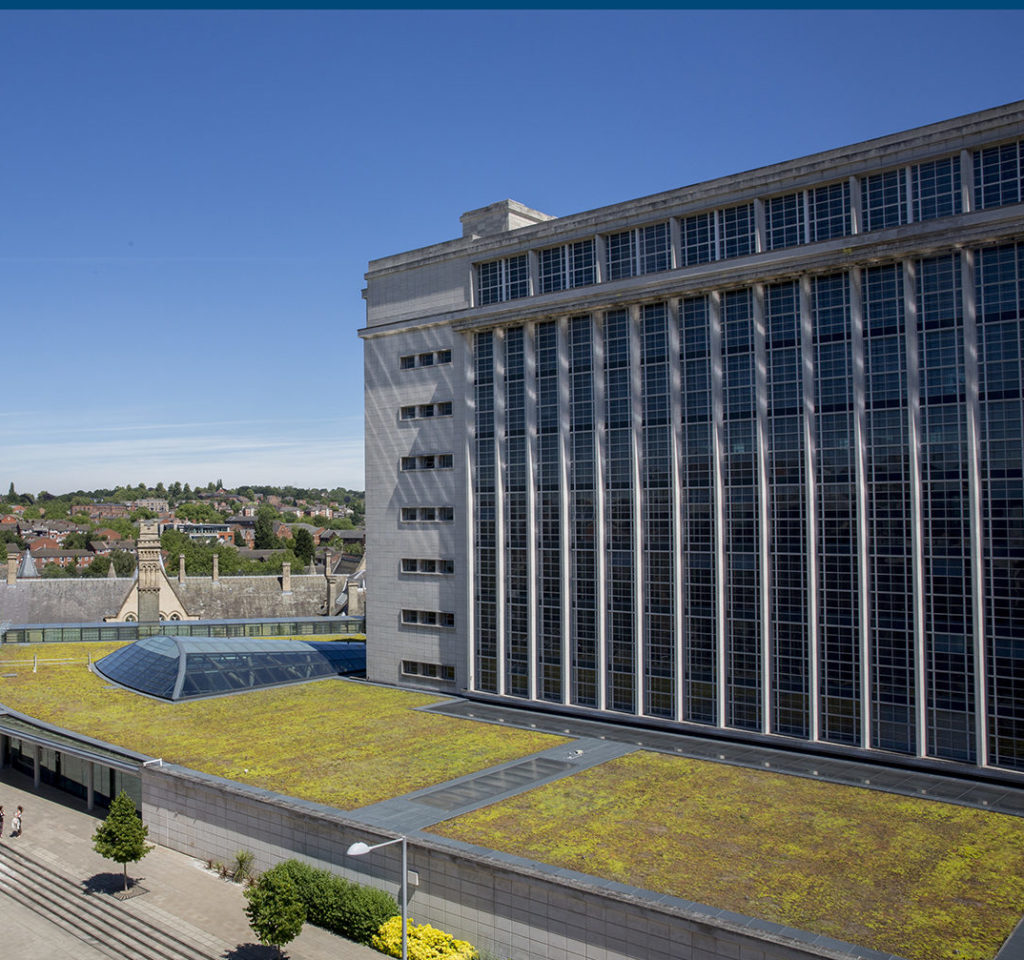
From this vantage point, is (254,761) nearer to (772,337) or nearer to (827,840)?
(827,840)

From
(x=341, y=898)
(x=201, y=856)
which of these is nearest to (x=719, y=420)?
(x=341, y=898)

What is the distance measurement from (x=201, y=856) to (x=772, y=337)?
31.6 metres

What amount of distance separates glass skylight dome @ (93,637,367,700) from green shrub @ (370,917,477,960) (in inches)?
1039

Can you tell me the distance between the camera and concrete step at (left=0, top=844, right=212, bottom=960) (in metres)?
29.0

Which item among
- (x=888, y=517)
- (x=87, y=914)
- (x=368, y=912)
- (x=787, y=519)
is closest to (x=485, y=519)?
(x=787, y=519)

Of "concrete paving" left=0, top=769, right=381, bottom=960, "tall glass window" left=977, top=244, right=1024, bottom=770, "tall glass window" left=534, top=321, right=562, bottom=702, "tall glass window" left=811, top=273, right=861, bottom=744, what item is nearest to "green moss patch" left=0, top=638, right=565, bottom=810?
"concrete paving" left=0, top=769, right=381, bottom=960

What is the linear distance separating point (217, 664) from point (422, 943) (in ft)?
104

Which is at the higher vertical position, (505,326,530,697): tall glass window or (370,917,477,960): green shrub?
(505,326,530,697): tall glass window

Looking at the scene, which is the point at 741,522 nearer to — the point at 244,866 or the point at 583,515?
the point at 583,515

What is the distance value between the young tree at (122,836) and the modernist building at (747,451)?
65.6 feet

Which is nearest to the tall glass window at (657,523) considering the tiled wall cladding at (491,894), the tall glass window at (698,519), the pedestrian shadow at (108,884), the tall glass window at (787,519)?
the tall glass window at (698,519)

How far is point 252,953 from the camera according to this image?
27.9 m

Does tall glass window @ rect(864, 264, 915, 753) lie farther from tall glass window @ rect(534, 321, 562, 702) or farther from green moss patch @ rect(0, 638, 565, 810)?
tall glass window @ rect(534, 321, 562, 702)

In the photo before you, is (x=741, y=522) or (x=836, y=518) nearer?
(x=836, y=518)
